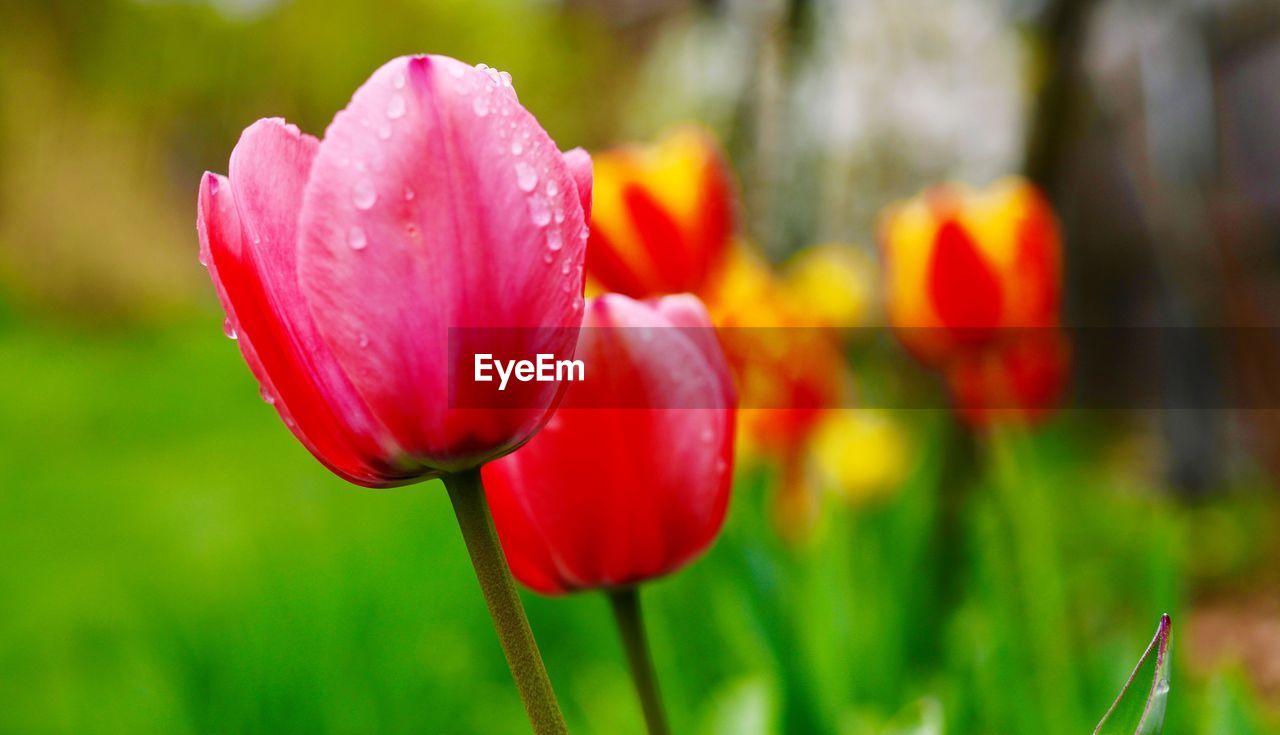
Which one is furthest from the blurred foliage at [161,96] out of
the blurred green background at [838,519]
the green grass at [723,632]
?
the green grass at [723,632]

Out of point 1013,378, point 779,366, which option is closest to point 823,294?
point 779,366

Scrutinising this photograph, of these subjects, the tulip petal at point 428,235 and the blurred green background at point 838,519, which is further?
the blurred green background at point 838,519

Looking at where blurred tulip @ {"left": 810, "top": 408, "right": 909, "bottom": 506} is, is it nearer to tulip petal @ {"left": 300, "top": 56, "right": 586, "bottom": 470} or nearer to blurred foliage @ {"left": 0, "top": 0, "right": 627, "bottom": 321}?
tulip petal @ {"left": 300, "top": 56, "right": 586, "bottom": 470}

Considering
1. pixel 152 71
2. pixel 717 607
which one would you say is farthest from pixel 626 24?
pixel 717 607

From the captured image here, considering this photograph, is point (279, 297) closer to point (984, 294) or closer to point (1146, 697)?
point (1146, 697)

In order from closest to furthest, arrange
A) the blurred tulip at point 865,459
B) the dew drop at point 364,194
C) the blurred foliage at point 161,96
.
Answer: the dew drop at point 364,194 → the blurred tulip at point 865,459 → the blurred foliage at point 161,96

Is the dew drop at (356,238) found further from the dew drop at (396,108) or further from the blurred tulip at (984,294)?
the blurred tulip at (984,294)

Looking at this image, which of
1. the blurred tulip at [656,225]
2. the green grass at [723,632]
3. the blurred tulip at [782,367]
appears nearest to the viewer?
the green grass at [723,632]

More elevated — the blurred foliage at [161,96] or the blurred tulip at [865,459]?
the blurred foliage at [161,96]
